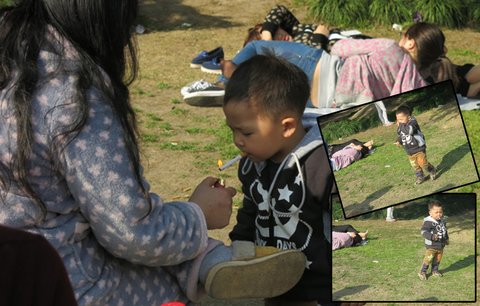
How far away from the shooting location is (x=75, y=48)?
2.79m

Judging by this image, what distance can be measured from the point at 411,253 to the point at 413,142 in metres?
0.36

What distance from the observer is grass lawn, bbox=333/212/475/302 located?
3.16 m

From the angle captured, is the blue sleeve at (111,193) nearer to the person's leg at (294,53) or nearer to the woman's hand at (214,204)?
the woman's hand at (214,204)

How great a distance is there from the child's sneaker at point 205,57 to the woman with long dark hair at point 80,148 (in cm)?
550

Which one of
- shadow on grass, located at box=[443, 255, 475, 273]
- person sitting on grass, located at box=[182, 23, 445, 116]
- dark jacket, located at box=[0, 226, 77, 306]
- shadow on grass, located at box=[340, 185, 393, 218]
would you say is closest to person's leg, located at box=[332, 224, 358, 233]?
shadow on grass, located at box=[340, 185, 393, 218]

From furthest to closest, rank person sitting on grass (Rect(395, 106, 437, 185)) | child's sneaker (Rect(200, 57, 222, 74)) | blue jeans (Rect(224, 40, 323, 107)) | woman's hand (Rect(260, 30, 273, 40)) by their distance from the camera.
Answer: child's sneaker (Rect(200, 57, 222, 74)) → woman's hand (Rect(260, 30, 273, 40)) → blue jeans (Rect(224, 40, 323, 107)) → person sitting on grass (Rect(395, 106, 437, 185))

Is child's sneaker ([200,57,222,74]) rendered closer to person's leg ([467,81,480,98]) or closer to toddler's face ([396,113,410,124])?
person's leg ([467,81,480,98])

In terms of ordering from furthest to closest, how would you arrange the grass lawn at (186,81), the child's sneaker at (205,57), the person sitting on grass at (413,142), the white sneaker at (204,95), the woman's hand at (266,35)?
the child's sneaker at (205,57) < the woman's hand at (266,35) < the white sneaker at (204,95) < the grass lawn at (186,81) < the person sitting on grass at (413,142)

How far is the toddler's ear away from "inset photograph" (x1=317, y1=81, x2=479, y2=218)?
25cm

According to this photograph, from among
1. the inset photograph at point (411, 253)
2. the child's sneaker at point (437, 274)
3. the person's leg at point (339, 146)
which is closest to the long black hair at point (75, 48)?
the person's leg at point (339, 146)

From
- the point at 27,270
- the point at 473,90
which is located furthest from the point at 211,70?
the point at 27,270

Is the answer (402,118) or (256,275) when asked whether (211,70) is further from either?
(256,275)

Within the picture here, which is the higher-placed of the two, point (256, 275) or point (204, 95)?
point (256, 275)

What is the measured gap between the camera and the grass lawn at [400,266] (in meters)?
3.16
